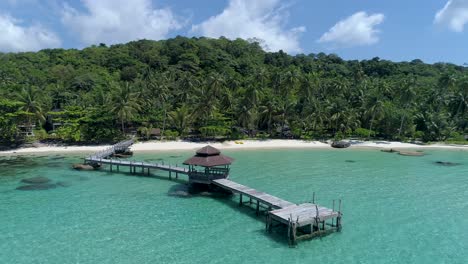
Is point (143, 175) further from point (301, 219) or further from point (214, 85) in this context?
point (214, 85)

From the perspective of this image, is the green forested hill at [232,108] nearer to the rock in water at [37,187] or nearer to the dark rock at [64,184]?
the dark rock at [64,184]

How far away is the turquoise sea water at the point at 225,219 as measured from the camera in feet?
59.0

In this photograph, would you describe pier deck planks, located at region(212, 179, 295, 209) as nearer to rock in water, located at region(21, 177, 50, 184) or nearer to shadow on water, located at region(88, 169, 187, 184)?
shadow on water, located at region(88, 169, 187, 184)

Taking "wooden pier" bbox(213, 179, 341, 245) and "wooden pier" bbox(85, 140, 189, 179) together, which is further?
"wooden pier" bbox(85, 140, 189, 179)

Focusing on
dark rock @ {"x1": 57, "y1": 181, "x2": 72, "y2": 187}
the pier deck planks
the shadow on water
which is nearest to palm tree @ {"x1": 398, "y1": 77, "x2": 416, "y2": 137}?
the shadow on water

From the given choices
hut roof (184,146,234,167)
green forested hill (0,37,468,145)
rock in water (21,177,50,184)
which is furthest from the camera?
green forested hill (0,37,468,145)

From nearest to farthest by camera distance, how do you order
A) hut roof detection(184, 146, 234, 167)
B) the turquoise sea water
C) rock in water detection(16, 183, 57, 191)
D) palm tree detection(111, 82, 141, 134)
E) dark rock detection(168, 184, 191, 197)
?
1. the turquoise sea water
2. hut roof detection(184, 146, 234, 167)
3. dark rock detection(168, 184, 191, 197)
4. rock in water detection(16, 183, 57, 191)
5. palm tree detection(111, 82, 141, 134)

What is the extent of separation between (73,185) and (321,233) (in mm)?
22833

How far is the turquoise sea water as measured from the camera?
18.0 metres

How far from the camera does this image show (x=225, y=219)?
2309 centimetres

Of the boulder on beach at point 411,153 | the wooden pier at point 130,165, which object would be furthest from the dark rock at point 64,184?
the boulder on beach at point 411,153

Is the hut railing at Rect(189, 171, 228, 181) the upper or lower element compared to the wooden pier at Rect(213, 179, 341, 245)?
upper

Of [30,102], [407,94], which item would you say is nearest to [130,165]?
[30,102]

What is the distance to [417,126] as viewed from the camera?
6638cm
